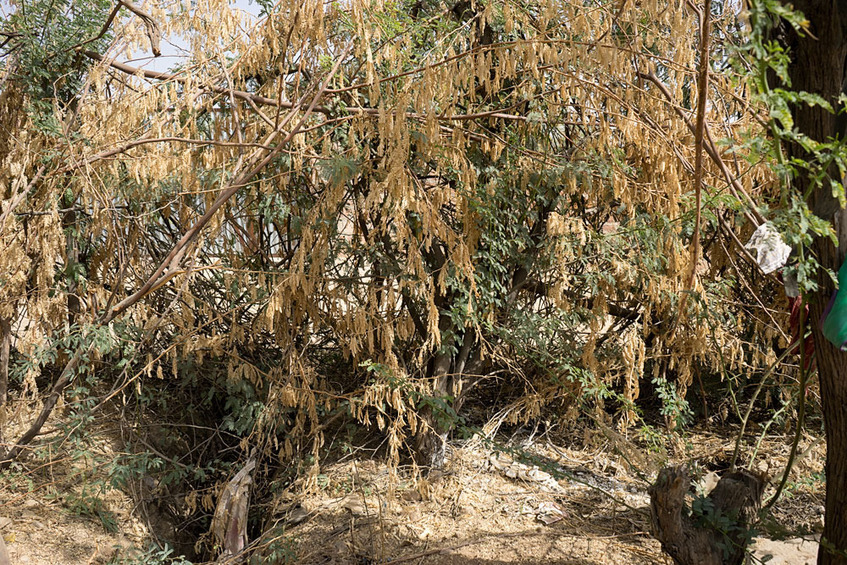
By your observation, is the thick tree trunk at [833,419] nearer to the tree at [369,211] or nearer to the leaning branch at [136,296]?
the tree at [369,211]

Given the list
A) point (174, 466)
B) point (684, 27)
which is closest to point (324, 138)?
point (684, 27)

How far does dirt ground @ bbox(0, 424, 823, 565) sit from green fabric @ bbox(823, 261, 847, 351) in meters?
1.41

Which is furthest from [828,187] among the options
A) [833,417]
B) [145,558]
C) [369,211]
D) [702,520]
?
[145,558]

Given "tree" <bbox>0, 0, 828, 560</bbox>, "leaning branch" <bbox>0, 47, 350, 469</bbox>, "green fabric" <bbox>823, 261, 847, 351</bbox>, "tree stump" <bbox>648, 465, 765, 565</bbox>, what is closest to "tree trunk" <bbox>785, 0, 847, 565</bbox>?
"green fabric" <bbox>823, 261, 847, 351</bbox>

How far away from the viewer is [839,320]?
6.53 ft

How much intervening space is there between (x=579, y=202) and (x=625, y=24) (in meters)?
0.97

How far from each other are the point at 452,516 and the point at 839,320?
2.38 meters

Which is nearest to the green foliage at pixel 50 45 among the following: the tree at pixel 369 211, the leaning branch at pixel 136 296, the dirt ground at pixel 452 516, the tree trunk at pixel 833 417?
the tree at pixel 369 211

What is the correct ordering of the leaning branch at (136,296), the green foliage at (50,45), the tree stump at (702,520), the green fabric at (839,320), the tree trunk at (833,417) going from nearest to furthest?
the green fabric at (839,320), the tree trunk at (833,417), the tree stump at (702,520), the leaning branch at (136,296), the green foliage at (50,45)

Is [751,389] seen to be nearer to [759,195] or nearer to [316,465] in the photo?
[759,195]

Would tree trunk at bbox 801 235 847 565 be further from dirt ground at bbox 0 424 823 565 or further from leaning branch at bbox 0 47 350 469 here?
leaning branch at bbox 0 47 350 469

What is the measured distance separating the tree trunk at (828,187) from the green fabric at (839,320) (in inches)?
5.3

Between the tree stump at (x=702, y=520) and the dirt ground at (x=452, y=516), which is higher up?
the tree stump at (x=702, y=520)

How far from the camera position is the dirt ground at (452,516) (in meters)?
3.46
